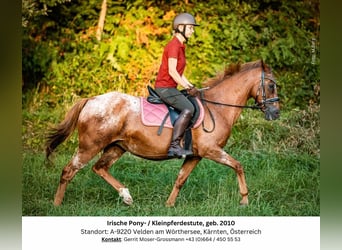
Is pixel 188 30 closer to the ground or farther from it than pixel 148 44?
farther from it

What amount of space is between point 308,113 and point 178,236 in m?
2.04

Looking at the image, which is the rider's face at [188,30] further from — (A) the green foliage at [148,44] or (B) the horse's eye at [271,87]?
(B) the horse's eye at [271,87]

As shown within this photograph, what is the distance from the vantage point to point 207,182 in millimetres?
10023

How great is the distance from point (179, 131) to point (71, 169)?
4.16 ft

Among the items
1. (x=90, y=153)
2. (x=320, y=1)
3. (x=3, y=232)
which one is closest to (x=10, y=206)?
(x=3, y=232)

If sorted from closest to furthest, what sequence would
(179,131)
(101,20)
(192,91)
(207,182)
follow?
(179,131) < (192,91) < (207,182) < (101,20)

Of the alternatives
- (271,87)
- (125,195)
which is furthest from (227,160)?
(125,195)

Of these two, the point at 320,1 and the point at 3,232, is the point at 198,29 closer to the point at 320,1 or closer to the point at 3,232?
the point at 320,1

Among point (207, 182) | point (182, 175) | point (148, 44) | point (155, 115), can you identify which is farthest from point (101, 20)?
point (207, 182)

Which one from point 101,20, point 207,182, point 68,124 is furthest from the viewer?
point 101,20

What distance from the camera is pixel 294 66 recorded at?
34.1 feet

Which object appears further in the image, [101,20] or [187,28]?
[101,20]

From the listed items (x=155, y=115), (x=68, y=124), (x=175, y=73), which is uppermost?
(x=175, y=73)

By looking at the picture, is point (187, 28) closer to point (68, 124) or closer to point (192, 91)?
point (192, 91)
